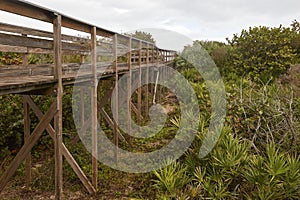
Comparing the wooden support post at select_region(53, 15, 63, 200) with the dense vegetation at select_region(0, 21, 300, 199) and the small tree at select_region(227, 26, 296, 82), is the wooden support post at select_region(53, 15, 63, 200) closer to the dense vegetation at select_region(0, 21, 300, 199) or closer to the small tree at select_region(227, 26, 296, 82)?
the dense vegetation at select_region(0, 21, 300, 199)

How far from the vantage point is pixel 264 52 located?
1467 cm

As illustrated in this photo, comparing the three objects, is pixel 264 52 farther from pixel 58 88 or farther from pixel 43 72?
pixel 58 88

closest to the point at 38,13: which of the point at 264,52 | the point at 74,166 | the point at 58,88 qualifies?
the point at 58,88

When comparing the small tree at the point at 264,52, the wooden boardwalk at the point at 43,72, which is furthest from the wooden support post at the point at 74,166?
the small tree at the point at 264,52

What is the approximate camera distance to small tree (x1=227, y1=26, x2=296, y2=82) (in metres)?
14.1

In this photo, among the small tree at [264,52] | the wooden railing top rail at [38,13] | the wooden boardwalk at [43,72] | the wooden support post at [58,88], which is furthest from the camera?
the small tree at [264,52]

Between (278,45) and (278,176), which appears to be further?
(278,45)

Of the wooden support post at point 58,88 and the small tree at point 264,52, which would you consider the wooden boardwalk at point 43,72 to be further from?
the small tree at point 264,52

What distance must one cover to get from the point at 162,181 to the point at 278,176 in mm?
1854

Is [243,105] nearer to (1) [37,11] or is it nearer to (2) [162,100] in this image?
(1) [37,11]

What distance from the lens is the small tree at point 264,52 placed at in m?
14.1

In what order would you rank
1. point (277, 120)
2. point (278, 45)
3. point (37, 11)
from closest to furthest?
point (37, 11)
point (277, 120)
point (278, 45)

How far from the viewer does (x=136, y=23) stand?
59.6ft

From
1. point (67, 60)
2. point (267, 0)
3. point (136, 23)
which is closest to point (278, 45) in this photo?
point (267, 0)
